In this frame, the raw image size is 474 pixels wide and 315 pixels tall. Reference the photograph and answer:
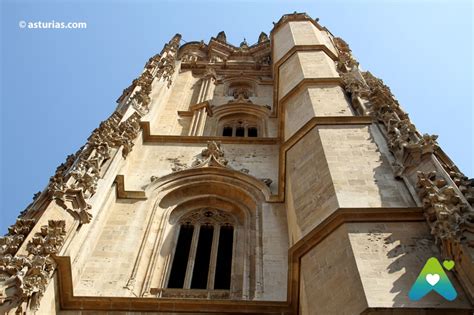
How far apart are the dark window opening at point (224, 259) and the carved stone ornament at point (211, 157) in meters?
2.33

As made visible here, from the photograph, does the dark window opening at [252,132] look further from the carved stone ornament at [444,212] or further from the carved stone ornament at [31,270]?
the carved stone ornament at [444,212]

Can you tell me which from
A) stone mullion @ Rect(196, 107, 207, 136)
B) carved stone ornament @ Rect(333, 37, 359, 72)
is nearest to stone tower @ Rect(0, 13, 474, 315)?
carved stone ornament @ Rect(333, 37, 359, 72)

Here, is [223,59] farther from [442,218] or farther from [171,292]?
[442,218]

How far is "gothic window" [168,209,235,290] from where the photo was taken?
33.1 ft

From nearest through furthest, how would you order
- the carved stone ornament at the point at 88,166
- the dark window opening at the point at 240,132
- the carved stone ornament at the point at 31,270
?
the carved stone ornament at the point at 31,270 → the carved stone ornament at the point at 88,166 → the dark window opening at the point at 240,132

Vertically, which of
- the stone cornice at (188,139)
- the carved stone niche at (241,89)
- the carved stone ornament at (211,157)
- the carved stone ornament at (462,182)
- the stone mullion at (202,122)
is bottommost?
the carved stone ornament at (462,182)

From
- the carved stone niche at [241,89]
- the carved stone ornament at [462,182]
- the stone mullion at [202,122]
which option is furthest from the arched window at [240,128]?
the carved stone ornament at [462,182]

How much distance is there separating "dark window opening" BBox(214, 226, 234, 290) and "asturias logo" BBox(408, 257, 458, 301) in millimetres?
4210

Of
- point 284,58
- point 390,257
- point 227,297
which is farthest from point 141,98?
point 390,257

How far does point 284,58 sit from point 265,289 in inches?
434

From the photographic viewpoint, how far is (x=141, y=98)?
16812 millimetres

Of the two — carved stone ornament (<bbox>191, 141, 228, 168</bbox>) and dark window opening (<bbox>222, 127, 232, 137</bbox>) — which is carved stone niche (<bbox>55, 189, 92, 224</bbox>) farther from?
dark window opening (<bbox>222, 127, 232, 137</bbox>)

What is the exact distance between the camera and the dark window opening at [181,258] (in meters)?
10.1

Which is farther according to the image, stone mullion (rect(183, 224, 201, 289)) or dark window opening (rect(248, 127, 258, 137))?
dark window opening (rect(248, 127, 258, 137))
